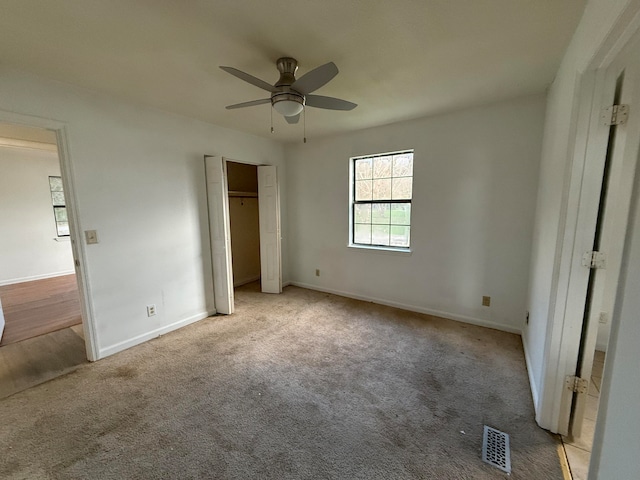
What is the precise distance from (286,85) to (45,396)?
2917 mm

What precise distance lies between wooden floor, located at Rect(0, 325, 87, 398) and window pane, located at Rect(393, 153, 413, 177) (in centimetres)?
397

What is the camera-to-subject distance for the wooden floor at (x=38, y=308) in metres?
3.07

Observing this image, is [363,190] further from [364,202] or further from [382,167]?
[382,167]

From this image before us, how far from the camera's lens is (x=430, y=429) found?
5.58 ft

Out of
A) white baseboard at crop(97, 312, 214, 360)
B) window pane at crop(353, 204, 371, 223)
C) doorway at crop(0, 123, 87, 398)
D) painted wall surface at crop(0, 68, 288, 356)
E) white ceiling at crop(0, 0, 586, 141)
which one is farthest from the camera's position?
window pane at crop(353, 204, 371, 223)

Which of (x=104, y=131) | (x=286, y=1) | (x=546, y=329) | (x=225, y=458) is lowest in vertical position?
(x=225, y=458)

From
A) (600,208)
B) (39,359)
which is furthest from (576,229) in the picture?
(39,359)

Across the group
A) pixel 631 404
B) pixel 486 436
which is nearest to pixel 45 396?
pixel 486 436

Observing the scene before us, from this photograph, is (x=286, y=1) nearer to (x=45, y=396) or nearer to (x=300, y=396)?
(x=300, y=396)

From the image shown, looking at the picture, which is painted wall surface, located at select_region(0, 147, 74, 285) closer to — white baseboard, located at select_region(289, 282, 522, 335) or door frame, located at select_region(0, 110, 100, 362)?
door frame, located at select_region(0, 110, 100, 362)

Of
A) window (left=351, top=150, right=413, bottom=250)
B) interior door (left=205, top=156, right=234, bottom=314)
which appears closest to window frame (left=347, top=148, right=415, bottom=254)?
window (left=351, top=150, right=413, bottom=250)

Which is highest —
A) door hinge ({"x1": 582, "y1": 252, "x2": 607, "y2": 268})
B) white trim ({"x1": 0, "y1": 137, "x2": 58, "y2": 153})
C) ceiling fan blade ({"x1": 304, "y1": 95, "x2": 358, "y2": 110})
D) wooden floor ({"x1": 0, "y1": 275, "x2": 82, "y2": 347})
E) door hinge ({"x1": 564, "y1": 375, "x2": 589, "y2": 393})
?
white trim ({"x1": 0, "y1": 137, "x2": 58, "y2": 153})

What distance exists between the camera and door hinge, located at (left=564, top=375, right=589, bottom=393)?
5.14 feet

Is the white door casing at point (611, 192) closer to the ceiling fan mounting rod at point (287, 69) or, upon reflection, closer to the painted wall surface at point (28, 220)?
the ceiling fan mounting rod at point (287, 69)
